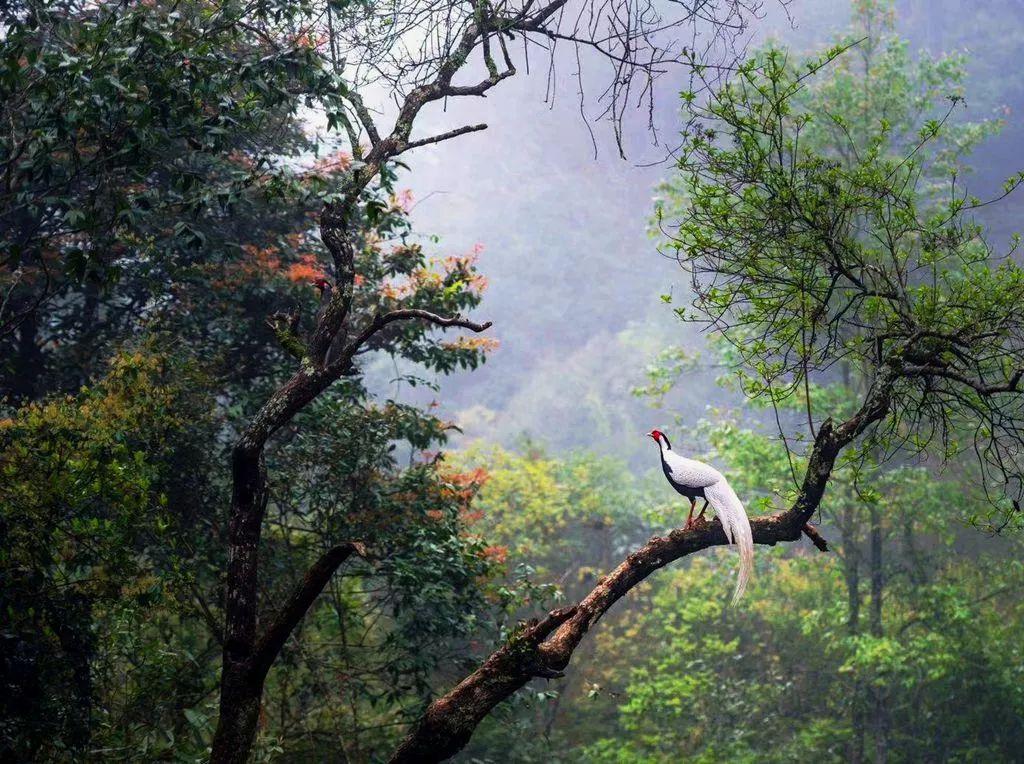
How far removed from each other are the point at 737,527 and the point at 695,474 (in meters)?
0.39

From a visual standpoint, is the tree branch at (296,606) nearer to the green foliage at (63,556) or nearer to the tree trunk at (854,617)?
the green foliage at (63,556)

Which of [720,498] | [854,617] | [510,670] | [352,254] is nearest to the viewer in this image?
[510,670]

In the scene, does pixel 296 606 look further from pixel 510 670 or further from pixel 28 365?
pixel 28 365

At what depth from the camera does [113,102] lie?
4336 mm

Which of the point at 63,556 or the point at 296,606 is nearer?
the point at 296,606

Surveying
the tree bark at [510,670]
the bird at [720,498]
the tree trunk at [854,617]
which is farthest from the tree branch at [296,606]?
the tree trunk at [854,617]

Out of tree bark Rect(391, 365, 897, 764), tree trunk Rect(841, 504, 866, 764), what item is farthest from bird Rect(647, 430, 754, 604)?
tree trunk Rect(841, 504, 866, 764)

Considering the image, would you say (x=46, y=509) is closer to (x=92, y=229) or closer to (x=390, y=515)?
(x=92, y=229)

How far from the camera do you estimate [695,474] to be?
4402 millimetres

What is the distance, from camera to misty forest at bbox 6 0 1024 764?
158 inches

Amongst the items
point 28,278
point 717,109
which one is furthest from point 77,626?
point 717,109

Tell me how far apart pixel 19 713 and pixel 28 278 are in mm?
3693

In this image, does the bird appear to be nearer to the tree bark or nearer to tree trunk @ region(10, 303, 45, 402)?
the tree bark

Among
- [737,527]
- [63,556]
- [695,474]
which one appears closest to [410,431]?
[63,556]
